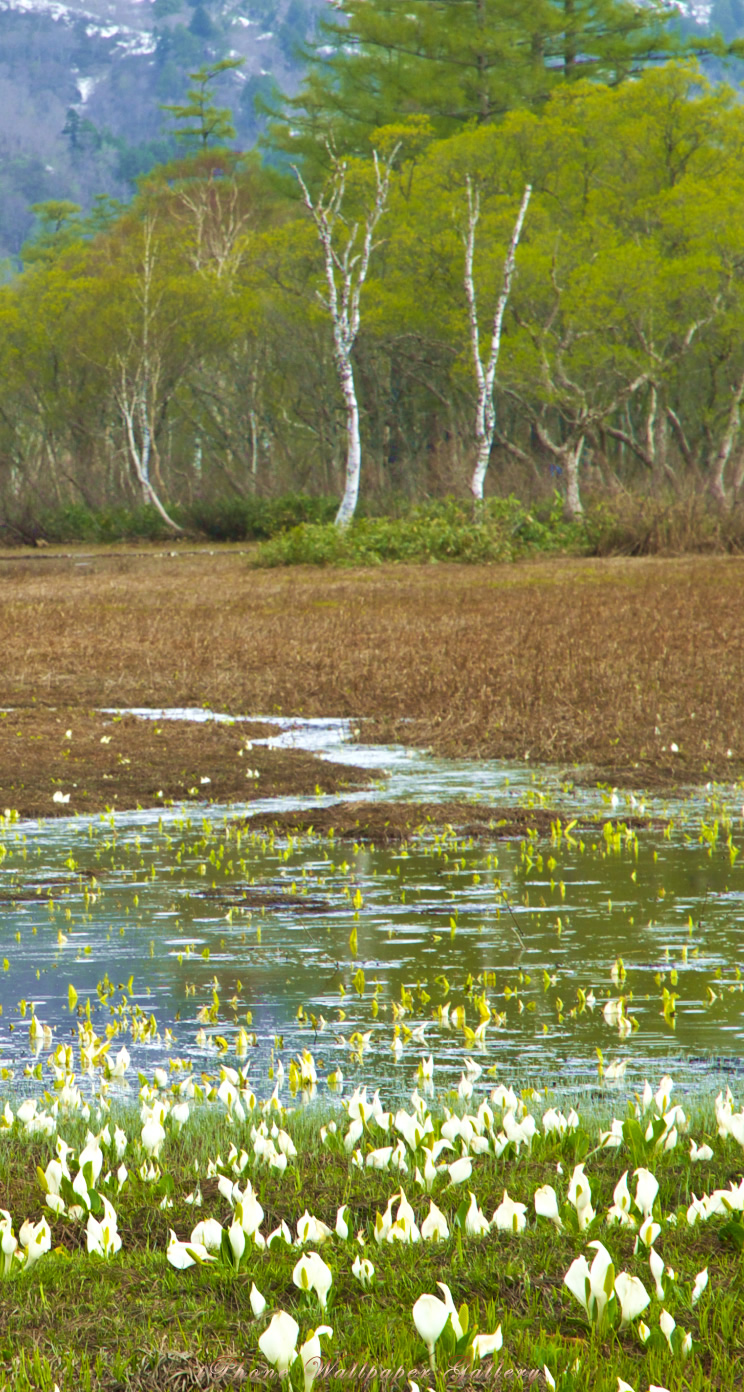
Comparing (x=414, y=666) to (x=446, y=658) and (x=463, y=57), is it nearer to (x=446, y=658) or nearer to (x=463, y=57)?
(x=446, y=658)

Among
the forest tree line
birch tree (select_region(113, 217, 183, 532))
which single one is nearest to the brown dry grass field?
the forest tree line

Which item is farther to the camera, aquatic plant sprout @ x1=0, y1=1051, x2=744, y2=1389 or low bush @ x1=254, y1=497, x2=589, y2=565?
low bush @ x1=254, y1=497, x2=589, y2=565

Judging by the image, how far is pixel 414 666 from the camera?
16734 mm

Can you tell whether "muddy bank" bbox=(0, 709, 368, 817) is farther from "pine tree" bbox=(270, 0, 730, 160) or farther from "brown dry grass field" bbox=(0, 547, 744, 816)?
"pine tree" bbox=(270, 0, 730, 160)

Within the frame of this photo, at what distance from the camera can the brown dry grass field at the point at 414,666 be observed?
475 inches

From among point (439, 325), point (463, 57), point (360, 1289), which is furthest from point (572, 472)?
point (360, 1289)

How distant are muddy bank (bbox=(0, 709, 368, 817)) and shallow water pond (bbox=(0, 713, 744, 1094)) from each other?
2.02ft

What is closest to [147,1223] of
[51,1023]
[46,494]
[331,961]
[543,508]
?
[51,1023]

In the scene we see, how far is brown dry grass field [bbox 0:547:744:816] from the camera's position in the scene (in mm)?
12070

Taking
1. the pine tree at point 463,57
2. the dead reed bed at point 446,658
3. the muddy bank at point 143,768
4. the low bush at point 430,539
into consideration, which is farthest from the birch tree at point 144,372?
the muddy bank at point 143,768

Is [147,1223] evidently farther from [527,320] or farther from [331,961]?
[527,320]

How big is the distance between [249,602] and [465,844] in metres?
17.2

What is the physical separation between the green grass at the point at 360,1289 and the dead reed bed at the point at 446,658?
7352 millimetres

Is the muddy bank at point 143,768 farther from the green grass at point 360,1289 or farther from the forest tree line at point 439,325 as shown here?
the forest tree line at point 439,325
